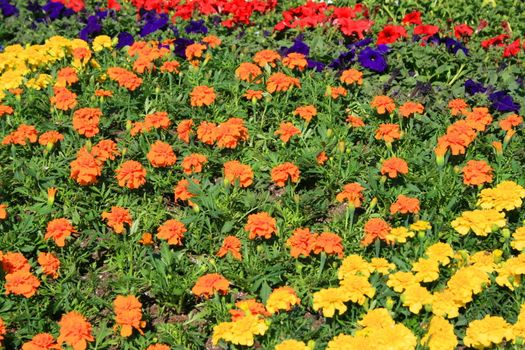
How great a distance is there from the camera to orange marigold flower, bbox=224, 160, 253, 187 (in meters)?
4.46

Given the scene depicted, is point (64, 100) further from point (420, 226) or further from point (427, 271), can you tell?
point (427, 271)

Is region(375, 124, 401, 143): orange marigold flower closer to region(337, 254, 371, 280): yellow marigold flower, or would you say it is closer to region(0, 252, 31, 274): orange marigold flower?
region(337, 254, 371, 280): yellow marigold flower

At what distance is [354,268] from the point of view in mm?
3801

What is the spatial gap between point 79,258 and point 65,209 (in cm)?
39

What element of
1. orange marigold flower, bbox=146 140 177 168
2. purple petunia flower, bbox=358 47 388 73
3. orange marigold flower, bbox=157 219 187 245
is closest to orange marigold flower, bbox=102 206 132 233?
orange marigold flower, bbox=157 219 187 245

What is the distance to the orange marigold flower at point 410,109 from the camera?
4.97 meters

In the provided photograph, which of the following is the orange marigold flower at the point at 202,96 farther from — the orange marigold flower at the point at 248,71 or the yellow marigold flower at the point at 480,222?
the yellow marigold flower at the point at 480,222

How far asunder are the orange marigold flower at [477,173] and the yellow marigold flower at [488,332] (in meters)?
1.07

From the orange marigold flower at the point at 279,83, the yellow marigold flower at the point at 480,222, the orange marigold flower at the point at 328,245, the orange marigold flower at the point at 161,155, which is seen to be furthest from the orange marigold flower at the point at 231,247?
the orange marigold flower at the point at 279,83

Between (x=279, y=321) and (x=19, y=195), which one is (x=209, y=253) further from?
(x=19, y=195)

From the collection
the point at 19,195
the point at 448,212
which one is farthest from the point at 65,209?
the point at 448,212

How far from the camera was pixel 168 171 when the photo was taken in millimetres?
4668

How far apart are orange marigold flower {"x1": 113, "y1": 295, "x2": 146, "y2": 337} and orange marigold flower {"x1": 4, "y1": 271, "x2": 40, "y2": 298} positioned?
42cm

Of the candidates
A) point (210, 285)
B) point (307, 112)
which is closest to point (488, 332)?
point (210, 285)
